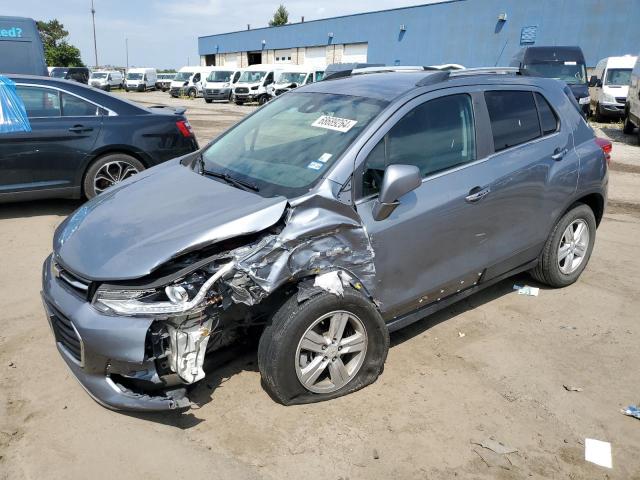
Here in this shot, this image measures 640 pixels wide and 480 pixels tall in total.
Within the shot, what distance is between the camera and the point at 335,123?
130 inches

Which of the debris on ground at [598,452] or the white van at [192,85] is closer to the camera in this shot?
the debris on ground at [598,452]

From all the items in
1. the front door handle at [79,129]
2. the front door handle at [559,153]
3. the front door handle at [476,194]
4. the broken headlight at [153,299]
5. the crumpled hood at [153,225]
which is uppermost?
the front door handle at [559,153]

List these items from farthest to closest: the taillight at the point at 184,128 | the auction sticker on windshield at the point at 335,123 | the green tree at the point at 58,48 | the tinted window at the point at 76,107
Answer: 1. the green tree at the point at 58,48
2. the taillight at the point at 184,128
3. the tinted window at the point at 76,107
4. the auction sticker on windshield at the point at 335,123

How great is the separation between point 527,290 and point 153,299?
3.39 meters

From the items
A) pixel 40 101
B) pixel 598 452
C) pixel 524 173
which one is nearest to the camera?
pixel 598 452

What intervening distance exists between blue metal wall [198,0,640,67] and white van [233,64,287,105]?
39.5ft

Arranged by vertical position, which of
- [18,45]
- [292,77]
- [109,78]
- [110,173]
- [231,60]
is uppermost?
[231,60]

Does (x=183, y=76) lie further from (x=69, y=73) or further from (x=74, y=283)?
(x=74, y=283)

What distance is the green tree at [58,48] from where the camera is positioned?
193 ft

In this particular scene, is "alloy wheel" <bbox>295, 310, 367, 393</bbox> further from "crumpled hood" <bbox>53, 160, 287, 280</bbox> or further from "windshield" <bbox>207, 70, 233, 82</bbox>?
"windshield" <bbox>207, 70, 233, 82</bbox>

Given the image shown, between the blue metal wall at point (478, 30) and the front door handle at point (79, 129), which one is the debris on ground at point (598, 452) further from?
the blue metal wall at point (478, 30)

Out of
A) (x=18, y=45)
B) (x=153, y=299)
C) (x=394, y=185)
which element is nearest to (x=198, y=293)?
(x=153, y=299)

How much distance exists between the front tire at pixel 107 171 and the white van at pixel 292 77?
24.3 meters

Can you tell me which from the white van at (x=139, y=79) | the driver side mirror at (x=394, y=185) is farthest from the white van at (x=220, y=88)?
the driver side mirror at (x=394, y=185)
